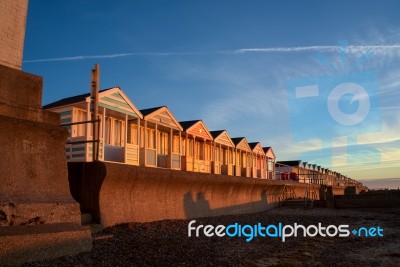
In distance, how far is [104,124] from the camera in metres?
13.4

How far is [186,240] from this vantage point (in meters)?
8.29

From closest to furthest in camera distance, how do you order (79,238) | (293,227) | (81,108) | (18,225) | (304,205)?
(18,225) < (79,238) < (293,227) < (81,108) < (304,205)

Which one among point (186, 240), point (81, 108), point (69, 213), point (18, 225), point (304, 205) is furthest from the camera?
point (304, 205)

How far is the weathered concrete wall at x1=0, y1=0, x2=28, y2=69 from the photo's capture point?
684cm

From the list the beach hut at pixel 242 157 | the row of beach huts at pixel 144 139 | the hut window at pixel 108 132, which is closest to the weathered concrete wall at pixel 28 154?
the row of beach huts at pixel 144 139

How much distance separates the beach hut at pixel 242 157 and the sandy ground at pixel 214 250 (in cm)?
1582

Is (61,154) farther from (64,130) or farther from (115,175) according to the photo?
(115,175)

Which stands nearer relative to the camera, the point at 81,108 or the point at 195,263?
the point at 195,263

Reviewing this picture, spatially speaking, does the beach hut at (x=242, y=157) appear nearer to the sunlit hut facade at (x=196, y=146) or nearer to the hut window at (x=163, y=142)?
the sunlit hut facade at (x=196, y=146)

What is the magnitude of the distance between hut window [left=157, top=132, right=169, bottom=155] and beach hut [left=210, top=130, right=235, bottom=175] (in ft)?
14.1

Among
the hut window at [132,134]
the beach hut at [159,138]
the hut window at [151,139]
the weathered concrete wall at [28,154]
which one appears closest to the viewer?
the weathered concrete wall at [28,154]

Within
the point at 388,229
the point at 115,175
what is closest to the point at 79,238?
the point at 115,175

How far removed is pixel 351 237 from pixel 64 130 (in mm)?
8694

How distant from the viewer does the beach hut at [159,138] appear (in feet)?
55.0
